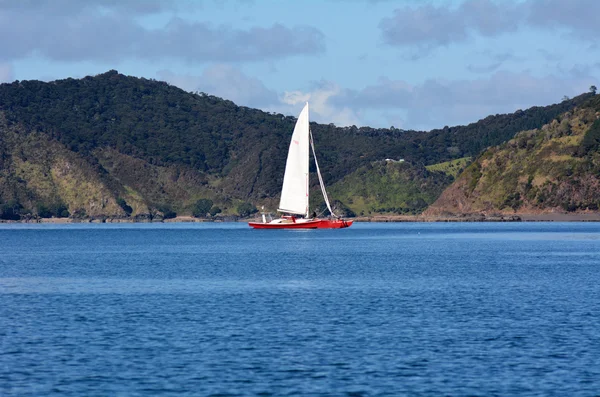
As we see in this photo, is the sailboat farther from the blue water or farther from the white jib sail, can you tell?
the blue water

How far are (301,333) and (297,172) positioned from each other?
12713cm

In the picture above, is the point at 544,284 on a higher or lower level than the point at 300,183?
lower

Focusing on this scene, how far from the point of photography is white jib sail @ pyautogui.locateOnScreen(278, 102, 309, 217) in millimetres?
160500

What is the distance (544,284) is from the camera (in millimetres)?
61094

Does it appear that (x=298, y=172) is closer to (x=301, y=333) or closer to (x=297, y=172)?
(x=297, y=172)

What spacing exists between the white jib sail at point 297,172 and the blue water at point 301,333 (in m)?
87.5

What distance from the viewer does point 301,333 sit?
38.4 m

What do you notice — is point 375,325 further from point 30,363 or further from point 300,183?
point 300,183

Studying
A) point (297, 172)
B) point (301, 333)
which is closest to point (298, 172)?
point (297, 172)

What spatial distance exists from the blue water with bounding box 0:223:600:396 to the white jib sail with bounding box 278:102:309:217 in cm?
8751

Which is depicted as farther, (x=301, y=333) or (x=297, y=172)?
(x=297, y=172)

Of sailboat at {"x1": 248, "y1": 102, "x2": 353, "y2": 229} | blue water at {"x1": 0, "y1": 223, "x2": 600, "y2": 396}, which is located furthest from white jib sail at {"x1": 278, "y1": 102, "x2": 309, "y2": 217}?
blue water at {"x1": 0, "y1": 223, "x2": 600, "y2": 396}

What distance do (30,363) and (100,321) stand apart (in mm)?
10610

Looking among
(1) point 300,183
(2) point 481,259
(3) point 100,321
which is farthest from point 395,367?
(1) point 300,183
